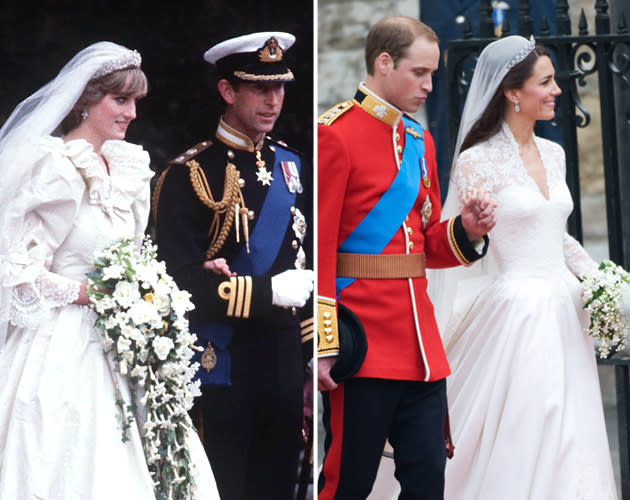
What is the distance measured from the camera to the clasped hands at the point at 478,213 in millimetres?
3986

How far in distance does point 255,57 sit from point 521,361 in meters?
1.73

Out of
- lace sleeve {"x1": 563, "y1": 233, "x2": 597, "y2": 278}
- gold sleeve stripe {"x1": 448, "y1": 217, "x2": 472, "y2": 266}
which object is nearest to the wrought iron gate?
lace sleeve {"x1": 563, "y1": 233, "x2": 597, "y2": 278}

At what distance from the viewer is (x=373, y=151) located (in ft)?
13.1

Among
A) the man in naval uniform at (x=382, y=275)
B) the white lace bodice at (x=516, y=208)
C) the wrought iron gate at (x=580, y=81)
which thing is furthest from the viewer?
the wrought iron gate at (x=580, y=81)

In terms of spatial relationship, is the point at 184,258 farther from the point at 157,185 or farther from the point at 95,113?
the point at 95,113

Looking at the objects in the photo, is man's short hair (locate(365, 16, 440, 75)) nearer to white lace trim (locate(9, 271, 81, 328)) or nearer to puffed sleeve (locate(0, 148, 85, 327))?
puffed sleeve (locate(0, 148, 85, 327))

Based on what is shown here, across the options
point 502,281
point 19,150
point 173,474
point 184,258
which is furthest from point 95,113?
point 502,281

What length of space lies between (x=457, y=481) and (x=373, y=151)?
1377 mm

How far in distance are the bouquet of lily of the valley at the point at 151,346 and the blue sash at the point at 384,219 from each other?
2.75ft

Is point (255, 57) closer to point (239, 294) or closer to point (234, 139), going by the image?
point (234, 139)

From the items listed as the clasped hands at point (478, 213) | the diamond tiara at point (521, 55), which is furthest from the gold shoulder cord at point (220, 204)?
the diamond tiara at point (521, 55)

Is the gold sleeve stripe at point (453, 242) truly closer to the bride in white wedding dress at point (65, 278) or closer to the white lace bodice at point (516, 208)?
the white lace bodice at point (516, 208)

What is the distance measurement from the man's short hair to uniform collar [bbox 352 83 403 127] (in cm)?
12

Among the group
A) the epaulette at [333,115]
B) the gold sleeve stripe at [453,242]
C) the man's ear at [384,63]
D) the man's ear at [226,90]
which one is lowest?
the gold sleeve stripe at [453,242]
